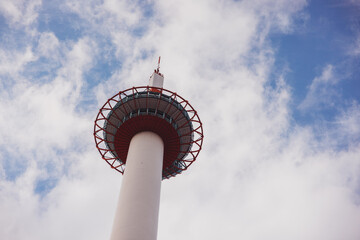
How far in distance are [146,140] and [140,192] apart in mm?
5988

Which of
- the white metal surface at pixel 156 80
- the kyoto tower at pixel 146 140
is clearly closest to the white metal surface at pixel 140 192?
the kyoto tower at pixel 146 140

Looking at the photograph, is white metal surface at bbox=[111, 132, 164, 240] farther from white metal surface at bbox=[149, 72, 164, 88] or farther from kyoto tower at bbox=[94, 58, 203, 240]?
white metal surface at bbox=[149, 72, 164, 88]

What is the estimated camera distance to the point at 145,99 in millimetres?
29359

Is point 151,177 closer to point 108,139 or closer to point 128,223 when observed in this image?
point 128,223

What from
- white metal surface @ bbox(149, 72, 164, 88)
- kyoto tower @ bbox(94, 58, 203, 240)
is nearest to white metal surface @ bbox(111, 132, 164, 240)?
kyoto tower @ bbox(94, 58, 203, 240)

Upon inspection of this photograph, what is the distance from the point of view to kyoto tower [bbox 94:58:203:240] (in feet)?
78.7

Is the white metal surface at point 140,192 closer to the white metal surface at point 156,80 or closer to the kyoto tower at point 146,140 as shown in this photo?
the kyoto tower at point 146,140

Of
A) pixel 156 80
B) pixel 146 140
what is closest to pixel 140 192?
pixel 146 140

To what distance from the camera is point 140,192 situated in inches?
929

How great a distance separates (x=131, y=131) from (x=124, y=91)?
4.29 meters

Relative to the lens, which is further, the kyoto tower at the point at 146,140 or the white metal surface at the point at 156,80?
the white metal surface at the point at 156,80

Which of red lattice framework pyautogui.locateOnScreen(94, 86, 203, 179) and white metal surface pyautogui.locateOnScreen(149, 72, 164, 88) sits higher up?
white metal surface pyautogui.locateOnScreen(149, 72, 164, 88)

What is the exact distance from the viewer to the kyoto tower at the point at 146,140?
944 inches

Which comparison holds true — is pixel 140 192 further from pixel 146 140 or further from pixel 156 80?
pixel 156 80
